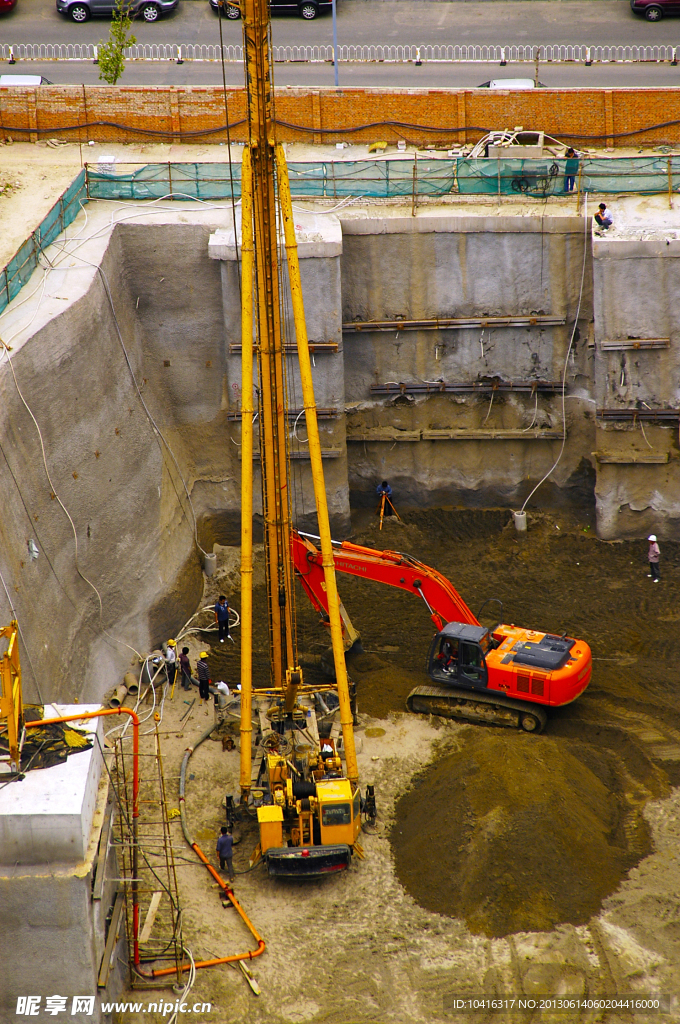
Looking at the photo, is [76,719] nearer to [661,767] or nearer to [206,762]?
[206,762]

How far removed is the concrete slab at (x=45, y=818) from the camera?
15.8 metres

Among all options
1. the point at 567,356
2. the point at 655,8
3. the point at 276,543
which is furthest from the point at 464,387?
the point at 655,8

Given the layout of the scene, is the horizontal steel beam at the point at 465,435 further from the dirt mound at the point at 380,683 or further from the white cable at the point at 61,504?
the white cable at the point at 61,504

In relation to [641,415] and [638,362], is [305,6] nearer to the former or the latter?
[638,362]

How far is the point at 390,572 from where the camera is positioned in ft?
82.4

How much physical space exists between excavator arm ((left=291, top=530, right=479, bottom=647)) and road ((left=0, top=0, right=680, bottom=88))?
19107mm

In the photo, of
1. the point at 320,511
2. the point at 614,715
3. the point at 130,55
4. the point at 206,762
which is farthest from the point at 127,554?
the point at 130,55

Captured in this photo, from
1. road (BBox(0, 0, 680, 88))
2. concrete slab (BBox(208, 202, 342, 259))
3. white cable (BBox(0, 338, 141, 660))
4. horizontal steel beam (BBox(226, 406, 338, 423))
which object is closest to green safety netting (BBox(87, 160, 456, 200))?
concrete slab (BBox(208, 202, 342, 259))

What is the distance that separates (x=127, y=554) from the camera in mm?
27453

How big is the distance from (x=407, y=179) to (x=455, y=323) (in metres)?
4.03

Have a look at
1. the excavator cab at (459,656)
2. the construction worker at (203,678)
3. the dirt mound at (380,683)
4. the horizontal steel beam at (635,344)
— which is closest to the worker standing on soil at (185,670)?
the construction worker at (203,678)

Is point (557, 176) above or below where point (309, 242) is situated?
above

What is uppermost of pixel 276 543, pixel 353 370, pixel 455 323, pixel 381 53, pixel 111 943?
pixel 381 53

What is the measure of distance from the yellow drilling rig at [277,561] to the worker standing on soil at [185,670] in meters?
4.21
